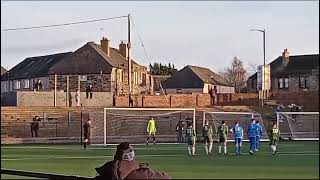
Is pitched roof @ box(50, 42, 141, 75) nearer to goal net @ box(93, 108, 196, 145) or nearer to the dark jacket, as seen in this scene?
goal net @ box(93, 108, 196, 145)

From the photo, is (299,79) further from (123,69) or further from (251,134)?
(123,69)

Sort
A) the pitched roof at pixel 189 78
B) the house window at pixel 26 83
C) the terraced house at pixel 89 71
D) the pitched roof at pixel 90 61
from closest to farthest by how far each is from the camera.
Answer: the terraced house at pixel 89 71 → the pitched roof at pixel 90 61 → the house window at pixel 26 83 → the pitched roof at pixel 189 78

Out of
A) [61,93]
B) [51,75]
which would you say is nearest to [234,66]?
[61,93]

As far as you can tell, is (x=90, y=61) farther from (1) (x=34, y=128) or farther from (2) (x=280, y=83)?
(2) (x=280, y=83)

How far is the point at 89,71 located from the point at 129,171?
6134cm

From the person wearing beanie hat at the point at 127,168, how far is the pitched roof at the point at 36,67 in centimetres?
6460

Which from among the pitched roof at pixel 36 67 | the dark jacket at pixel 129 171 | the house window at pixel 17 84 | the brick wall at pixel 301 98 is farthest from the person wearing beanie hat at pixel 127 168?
the house window at pixel 17 84

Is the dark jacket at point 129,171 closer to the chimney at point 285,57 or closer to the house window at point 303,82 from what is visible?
the house window at point 303,82

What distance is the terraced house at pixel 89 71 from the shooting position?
63.6 metres

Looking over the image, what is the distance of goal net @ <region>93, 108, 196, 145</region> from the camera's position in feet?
120

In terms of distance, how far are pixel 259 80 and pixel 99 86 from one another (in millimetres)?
58700

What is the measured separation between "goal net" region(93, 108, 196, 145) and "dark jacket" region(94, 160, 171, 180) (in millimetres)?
29649

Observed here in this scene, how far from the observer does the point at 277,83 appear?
216 inches

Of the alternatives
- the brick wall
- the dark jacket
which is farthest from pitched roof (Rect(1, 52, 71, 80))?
the dark jacket
